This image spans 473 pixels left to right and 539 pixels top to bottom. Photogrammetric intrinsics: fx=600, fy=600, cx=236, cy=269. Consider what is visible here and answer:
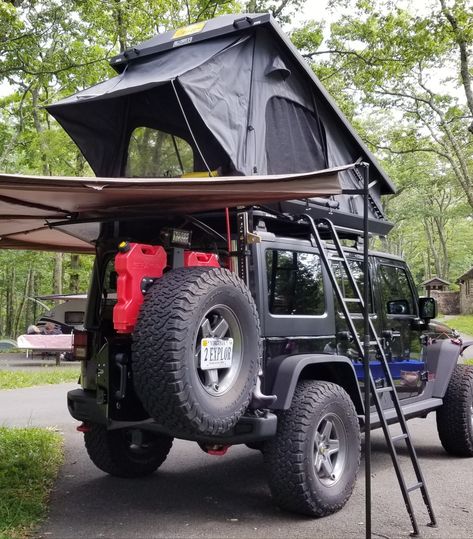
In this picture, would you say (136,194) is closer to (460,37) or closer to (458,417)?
(458,417)

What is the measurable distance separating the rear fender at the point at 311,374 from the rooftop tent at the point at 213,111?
1425 millimetres

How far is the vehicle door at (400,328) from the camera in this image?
5.91 metres

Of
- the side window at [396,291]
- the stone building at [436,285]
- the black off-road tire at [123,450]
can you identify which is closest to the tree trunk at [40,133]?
the side window at [396,291]

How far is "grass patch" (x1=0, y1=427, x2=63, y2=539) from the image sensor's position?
4.14m

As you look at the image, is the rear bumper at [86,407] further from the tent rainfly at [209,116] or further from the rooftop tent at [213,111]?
the rooftop tent at [213,111]

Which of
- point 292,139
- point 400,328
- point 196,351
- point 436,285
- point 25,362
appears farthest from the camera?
point 436,285

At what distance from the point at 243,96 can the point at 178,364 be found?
2657 millimetres

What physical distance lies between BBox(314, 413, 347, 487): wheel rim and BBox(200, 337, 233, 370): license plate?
952mm

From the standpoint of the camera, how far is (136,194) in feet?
12.5

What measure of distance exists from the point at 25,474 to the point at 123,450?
0.86m

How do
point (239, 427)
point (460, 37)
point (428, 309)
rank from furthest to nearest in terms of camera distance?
1. point (460, 37)
2. point (428, 309)
3. point (239, 427)

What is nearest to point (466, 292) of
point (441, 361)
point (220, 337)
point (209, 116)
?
point (441, 361)

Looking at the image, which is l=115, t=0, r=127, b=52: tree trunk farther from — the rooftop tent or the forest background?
the rooftop tent

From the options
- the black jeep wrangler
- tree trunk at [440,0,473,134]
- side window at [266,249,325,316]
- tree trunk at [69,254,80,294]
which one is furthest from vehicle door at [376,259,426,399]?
tree trunk at [69,254,80,294]
